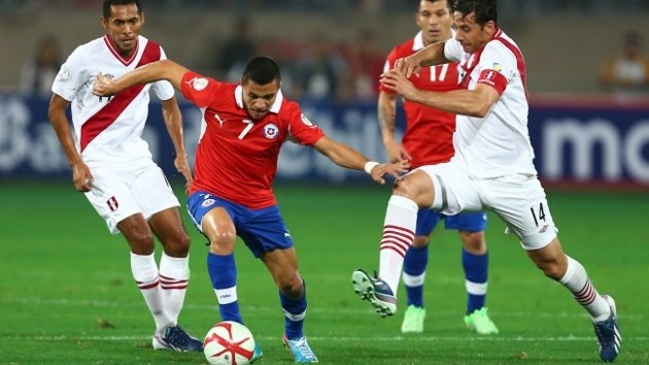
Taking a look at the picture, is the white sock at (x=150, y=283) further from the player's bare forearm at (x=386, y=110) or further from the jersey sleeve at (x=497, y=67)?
the jersey sleeve at (x=497, y=67)

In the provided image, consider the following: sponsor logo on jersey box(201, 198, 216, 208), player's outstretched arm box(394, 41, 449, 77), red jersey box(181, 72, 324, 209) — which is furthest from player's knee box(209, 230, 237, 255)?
player's outstretched arm box(394, 41, 449, 77)

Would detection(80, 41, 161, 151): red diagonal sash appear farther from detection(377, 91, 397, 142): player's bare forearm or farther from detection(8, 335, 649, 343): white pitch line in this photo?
detection(377, 91, 397, 142): player's bare forearm

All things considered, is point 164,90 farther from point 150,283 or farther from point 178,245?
point 150,283

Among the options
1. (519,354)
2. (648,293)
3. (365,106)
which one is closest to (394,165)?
(519,354)

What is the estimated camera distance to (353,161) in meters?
9.05

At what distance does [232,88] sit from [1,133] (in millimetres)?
13960

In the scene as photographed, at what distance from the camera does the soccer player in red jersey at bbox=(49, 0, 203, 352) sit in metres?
10.1

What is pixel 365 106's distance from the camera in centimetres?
2264

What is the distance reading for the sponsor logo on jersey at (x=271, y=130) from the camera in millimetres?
9320

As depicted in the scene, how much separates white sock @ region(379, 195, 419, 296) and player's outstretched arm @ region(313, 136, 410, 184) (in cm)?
20

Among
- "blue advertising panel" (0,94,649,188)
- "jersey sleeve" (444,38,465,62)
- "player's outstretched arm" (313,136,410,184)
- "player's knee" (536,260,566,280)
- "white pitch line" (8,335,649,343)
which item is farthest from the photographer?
"blue advertising panel" (0,94,649,188)

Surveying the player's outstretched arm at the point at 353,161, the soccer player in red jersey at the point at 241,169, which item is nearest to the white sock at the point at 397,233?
the player's outstretched arm at the point at 353,161

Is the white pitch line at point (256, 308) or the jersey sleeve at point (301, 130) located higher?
the jersey sleeve at point (301, 130)

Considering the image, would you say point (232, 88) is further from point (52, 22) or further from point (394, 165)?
point (52, 22)
